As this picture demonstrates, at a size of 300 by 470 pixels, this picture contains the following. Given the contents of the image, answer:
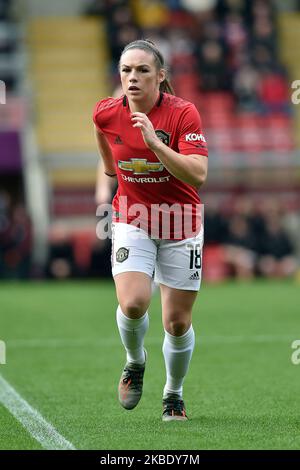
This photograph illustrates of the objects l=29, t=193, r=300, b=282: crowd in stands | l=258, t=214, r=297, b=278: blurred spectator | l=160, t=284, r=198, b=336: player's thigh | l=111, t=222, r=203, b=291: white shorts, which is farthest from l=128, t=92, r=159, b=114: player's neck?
l=258, t=214, r=297, b=278: blurred spectator

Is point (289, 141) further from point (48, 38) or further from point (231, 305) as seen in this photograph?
point (231, 305)

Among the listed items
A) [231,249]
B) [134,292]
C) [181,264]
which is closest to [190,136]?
[181,264]

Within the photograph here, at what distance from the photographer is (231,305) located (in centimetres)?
1502

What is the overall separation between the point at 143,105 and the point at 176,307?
3.74ft

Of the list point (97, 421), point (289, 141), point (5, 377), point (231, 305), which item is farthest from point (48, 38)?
point (97, 421)

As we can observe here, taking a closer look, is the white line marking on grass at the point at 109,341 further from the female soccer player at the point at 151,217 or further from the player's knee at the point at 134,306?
the player's knee at the point at 134,306

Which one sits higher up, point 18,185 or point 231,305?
point 18,185

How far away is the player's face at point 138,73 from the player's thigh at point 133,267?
2.61 feet

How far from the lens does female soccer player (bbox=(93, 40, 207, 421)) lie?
20.4 ft

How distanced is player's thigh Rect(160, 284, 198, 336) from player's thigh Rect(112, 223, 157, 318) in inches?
5.1

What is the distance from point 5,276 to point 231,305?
6096mm

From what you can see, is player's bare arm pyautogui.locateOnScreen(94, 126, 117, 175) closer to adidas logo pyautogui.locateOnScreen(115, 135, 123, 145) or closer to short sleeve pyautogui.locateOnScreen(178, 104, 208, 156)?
adidas logo pyautogui.locateOnScreen(115, 135, 123, 145)

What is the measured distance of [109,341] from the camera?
36.5 feet
